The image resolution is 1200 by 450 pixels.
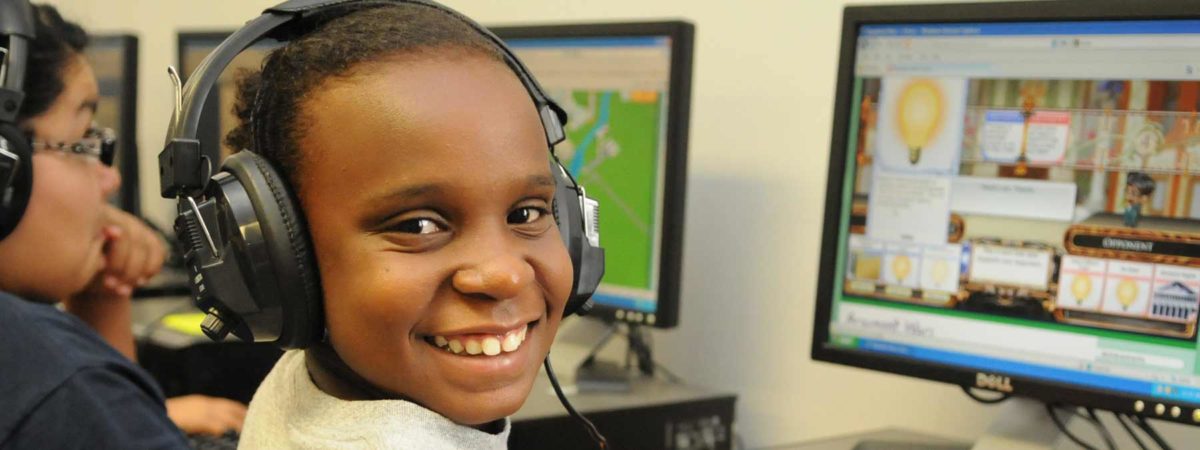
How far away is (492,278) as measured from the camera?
1.87ft

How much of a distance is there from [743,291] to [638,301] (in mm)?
192

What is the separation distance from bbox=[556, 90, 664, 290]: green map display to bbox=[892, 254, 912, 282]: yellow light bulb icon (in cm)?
29

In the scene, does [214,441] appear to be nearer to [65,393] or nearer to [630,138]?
[65,393]

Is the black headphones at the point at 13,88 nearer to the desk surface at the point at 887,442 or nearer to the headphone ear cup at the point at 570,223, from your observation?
the headphone ear cup at the point at 570,223

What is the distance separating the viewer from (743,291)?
1.37 metres

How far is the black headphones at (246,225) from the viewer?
0.57 meters

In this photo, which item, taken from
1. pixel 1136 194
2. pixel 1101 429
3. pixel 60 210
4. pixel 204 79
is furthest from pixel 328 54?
pixel 1101 429

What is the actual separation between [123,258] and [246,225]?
829 mm

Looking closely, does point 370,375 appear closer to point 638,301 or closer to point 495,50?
point 495,50

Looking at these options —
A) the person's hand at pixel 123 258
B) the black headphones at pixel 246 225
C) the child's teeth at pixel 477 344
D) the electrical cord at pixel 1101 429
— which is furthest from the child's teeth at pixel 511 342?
the person's hand at pixel 123 258

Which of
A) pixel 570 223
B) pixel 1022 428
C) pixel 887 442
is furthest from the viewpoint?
pixel 887 442

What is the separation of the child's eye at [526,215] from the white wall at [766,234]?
0.72 meters

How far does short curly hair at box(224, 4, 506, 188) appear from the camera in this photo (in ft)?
1.90

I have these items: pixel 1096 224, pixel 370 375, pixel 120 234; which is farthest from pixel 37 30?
pixel 1096 224
